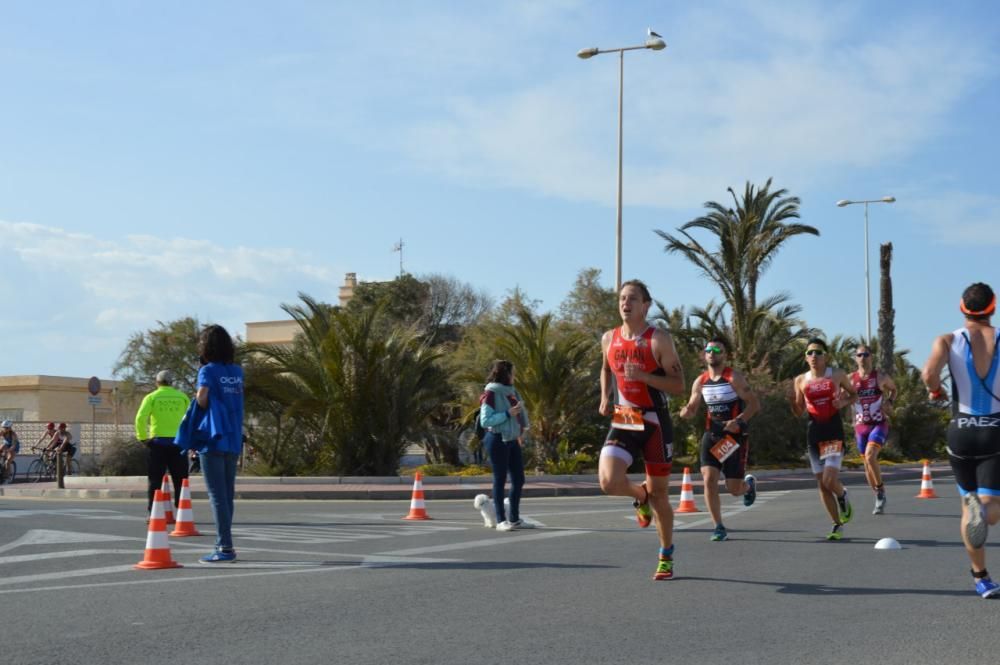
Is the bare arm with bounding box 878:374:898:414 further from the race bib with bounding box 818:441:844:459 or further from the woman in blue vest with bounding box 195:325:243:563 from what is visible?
the woman in blue vest with bounding box 195:325:243:563

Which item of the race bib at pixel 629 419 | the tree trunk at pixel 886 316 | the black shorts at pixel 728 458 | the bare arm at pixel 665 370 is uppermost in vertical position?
the tree trunk at pixel 886 316

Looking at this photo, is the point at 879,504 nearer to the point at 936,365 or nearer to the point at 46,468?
the point at 936,365

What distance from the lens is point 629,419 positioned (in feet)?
27.4

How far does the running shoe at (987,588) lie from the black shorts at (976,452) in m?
0.59

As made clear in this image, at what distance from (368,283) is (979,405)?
175 feet

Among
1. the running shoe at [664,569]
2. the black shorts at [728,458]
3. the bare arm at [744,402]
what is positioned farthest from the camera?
the black shorts at [728,458]

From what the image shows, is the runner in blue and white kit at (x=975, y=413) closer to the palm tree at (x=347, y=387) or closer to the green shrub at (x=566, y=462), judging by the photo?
the palm tree at (x=347, y=387)

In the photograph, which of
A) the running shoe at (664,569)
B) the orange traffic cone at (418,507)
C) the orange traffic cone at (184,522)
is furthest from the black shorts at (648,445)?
the orange traffic cone at (418,507)

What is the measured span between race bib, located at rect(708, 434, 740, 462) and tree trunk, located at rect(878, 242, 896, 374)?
2749cm

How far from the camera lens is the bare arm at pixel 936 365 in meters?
7.23

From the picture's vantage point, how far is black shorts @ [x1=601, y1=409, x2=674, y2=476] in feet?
27.3

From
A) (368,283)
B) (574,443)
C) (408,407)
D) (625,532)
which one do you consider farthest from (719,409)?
(368,283)

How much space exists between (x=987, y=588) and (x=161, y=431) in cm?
861

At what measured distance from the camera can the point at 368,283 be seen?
5956 centimetres
